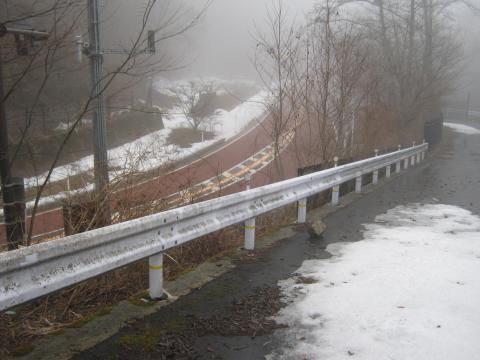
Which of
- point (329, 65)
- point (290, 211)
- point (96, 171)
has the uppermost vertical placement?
point (329, 65)

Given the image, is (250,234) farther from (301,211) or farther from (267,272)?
(301,211)

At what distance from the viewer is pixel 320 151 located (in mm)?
12891

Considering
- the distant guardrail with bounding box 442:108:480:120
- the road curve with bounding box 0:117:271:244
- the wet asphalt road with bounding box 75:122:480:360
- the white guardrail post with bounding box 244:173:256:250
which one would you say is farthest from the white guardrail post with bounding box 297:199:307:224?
the distant guardrail with bounding box 442:108:480:120

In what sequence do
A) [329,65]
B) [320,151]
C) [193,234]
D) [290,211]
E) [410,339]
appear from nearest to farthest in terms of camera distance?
[410,339]
[193,234]
[290,211]
[329,65]
[320,151]

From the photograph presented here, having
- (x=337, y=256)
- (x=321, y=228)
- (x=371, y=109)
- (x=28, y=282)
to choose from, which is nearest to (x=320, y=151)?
(x=371, y=109)

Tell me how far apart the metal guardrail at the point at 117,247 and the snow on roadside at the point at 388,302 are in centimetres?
107

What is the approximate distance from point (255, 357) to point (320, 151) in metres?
10.0

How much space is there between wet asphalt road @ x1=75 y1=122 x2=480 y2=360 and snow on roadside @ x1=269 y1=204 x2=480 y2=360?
24 cm

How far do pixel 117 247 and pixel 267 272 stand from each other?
2052 mm

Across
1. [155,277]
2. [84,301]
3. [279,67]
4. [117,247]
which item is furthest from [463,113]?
[117,247]

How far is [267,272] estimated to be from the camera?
5.24 metres

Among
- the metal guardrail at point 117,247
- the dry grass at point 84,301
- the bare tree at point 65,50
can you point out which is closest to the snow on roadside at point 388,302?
the metal guardrail at point 117,247

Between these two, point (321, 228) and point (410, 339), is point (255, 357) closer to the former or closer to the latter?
point (410, 339)

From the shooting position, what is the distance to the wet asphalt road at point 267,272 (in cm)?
338
